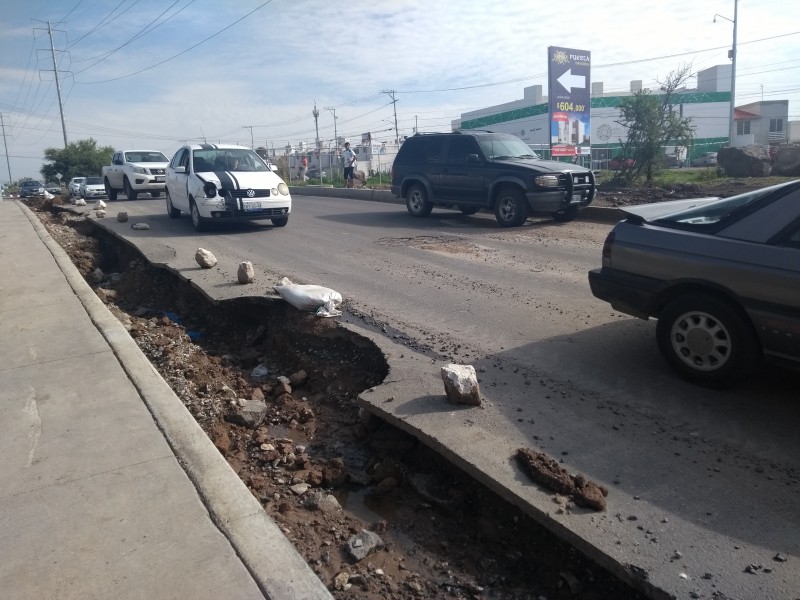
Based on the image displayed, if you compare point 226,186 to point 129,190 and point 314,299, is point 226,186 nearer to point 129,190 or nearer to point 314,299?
point 314,299

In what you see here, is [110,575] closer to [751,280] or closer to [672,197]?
[751,280]

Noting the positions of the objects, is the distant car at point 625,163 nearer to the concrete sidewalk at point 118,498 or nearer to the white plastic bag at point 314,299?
the white plastic bag at point 314,299

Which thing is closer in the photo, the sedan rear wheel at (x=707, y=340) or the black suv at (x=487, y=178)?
the sedan rear wheel at (x=707, y=340)

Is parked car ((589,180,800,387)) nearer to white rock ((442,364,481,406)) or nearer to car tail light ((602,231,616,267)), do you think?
car tail light ((602,231,616,267))

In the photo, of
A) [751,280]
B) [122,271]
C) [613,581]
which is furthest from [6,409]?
[122,271]

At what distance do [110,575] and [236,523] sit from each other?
0.58m

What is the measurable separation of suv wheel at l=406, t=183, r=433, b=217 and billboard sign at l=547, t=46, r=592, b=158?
9.08m

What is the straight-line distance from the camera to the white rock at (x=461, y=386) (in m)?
4.28

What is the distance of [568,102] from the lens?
23.4m

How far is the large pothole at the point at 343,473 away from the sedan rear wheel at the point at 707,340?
203 cm

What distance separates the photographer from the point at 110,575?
274 cm

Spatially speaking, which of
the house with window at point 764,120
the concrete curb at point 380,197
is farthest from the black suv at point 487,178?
the house with window at point 764,120

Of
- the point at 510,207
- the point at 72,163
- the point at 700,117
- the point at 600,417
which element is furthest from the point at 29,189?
the point at 600,417

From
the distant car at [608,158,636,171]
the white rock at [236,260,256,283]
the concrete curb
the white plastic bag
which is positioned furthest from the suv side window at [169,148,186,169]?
the distant car at [608,158,636,171]
